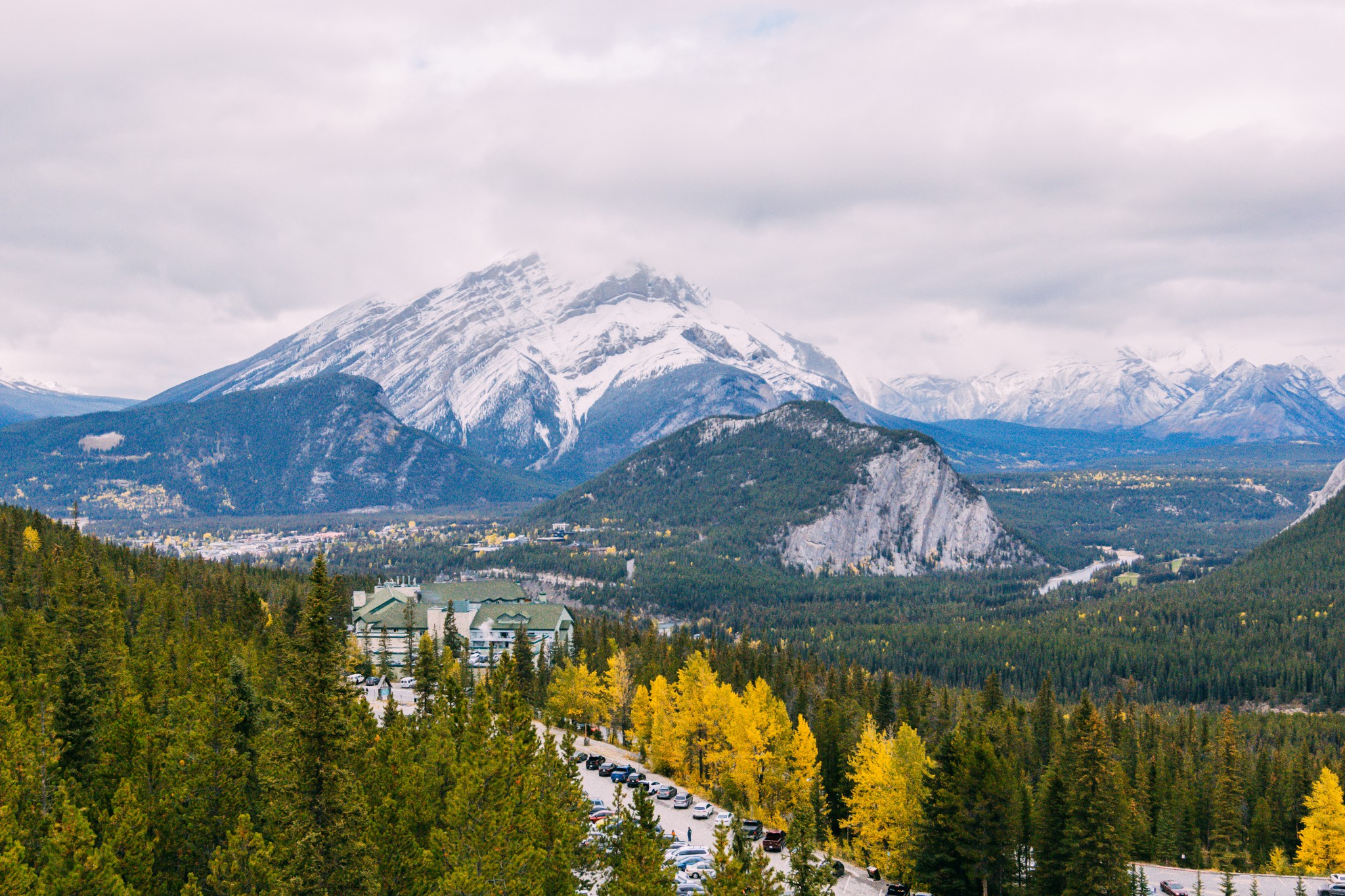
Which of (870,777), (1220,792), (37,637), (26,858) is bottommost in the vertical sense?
(1220,792)

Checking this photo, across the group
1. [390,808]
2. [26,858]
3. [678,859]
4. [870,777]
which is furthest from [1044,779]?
[26,858]

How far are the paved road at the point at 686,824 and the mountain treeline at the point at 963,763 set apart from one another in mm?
3071

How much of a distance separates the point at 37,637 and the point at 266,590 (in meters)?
99.1

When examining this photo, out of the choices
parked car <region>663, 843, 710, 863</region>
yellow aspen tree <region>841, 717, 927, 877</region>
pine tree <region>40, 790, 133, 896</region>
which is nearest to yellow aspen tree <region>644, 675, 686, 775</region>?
yellow aspen tree <region>841, 717, 927, 877</region>

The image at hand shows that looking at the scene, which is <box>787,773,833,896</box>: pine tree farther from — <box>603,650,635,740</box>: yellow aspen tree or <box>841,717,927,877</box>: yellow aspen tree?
<box>603,650,635,740</box>: yellow aspen tree

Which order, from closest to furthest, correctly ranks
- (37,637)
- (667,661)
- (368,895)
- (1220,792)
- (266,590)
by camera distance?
(368,895)
(37,637)
(1220,792)
(667,661)
(266,590)

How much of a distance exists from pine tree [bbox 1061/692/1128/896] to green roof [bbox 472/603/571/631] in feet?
357

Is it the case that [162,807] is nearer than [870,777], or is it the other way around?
[162,807]

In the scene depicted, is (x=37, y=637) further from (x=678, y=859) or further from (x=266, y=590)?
(x=266, y=590)

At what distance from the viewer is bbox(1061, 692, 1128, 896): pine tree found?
79.5 m

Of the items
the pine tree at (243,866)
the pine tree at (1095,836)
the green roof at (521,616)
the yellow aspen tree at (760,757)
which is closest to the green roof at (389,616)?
the green roof at (521,616)

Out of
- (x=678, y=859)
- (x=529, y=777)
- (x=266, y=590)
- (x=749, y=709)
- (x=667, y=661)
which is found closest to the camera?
(x=529, y=777)

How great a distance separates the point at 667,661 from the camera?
146 metres

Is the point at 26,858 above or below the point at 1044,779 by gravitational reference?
above
